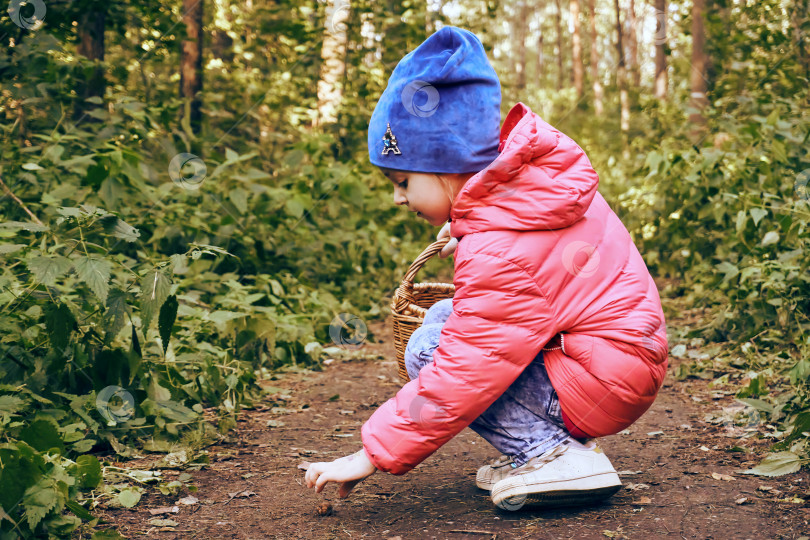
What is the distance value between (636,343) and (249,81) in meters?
5.72

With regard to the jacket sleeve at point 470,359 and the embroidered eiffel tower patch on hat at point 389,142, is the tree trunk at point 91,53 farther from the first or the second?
the jacket sleeve at point 470,359

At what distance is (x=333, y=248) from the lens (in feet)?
16.6

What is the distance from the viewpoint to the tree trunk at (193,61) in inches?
226

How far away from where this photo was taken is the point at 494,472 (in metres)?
2.14

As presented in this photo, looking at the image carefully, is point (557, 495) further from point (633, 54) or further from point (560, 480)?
point (633, 54)

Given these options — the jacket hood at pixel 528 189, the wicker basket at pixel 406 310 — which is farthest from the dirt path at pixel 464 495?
the jacket hood at pixel 528 189

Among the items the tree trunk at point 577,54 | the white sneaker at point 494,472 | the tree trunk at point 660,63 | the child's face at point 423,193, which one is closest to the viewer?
the child's face at point 423,193

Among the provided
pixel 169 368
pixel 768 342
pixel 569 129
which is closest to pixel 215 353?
pixel 169 368

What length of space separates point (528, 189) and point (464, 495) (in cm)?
97

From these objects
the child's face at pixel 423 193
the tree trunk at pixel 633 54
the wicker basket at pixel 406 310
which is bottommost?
the tree trunk at pixel 633 54

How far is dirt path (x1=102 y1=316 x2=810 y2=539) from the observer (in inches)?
74.2

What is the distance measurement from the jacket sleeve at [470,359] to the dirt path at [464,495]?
287 millimetres

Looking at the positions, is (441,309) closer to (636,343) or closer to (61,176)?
(636,343)

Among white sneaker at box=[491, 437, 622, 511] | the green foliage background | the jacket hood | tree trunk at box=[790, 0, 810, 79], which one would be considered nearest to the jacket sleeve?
the jacket hood
